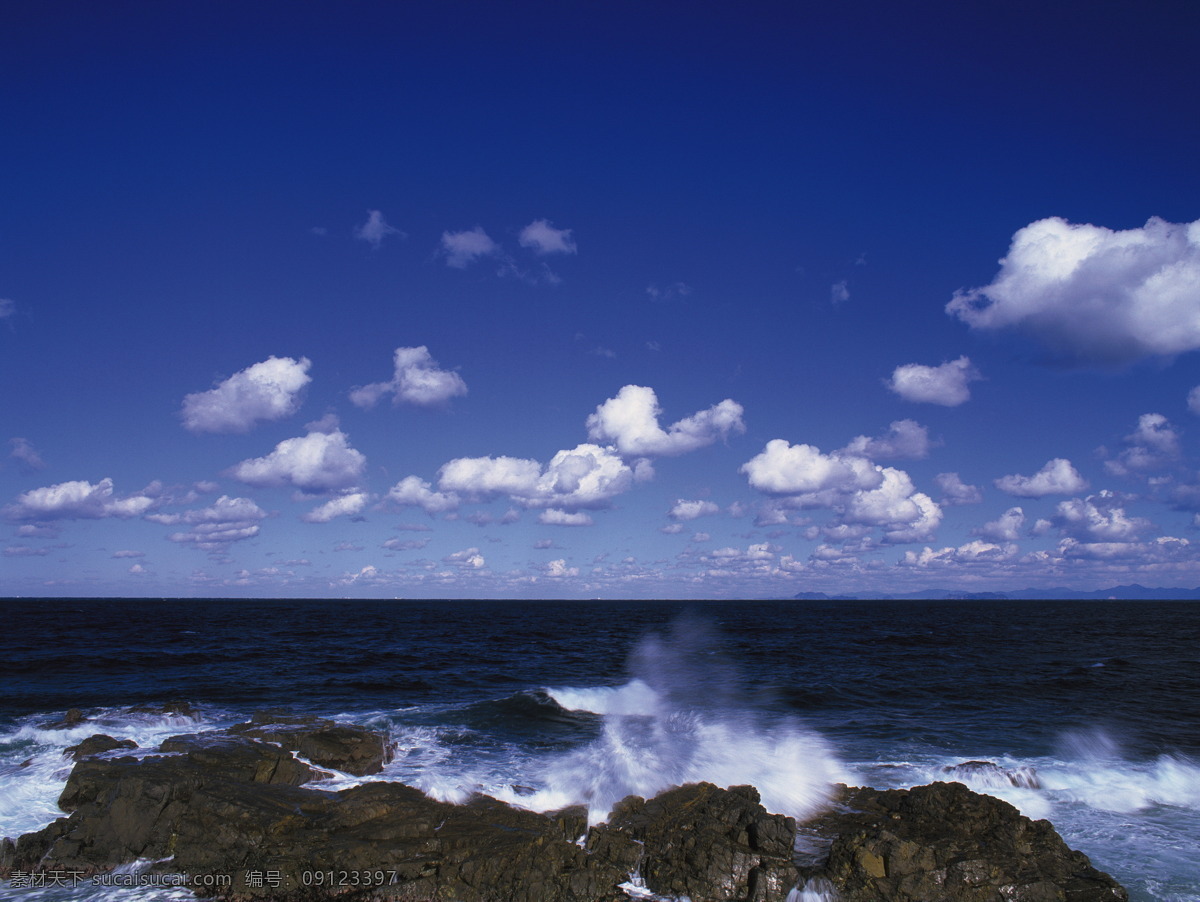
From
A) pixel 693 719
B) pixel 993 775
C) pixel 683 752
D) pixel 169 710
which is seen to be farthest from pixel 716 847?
pixel 169 710

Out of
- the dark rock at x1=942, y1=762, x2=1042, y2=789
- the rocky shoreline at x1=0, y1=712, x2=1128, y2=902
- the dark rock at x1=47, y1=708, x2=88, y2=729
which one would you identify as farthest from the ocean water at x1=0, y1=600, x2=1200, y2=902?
the rocky shoreline at x1=0, y1=712, x2=1128, y2=902

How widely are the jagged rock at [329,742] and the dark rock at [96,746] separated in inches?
122

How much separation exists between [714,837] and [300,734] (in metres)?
14.4

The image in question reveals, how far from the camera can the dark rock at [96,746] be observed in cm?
1950

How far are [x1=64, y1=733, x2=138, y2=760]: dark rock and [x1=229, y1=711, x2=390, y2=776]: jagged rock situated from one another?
3088mm

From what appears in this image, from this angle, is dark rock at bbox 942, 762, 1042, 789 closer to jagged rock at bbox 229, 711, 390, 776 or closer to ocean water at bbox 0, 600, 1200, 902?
ocean water at bbox 0, 600, 1200, 902

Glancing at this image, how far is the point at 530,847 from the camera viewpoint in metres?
12.7

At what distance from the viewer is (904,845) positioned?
12391 mm

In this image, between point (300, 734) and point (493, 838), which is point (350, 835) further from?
point (300, 734)

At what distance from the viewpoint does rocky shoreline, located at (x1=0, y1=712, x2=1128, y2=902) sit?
1200 cm

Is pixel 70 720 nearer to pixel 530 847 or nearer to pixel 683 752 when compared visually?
pixel 530 847

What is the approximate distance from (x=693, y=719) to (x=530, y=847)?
1728cm

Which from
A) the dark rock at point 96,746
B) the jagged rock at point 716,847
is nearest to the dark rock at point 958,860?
the jagged rock at point 716,847

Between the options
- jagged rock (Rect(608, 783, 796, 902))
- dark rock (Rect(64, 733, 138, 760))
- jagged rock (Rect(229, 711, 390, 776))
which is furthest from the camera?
jagged rock (Rect(229, 711, 390, 776))
